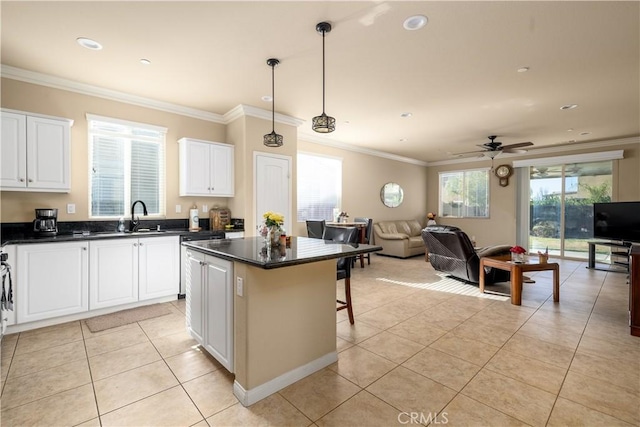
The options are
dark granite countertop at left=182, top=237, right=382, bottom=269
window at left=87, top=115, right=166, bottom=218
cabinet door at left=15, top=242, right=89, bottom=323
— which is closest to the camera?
dark granite countertop at left=182, top=237, right=382, bottom=269

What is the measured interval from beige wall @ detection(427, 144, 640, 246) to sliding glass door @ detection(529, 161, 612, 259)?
248 mm

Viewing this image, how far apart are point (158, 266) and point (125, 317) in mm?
680

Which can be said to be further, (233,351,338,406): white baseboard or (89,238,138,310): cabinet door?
(89,238,138,310): cabinet door

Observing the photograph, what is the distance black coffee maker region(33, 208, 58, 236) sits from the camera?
11.1ft

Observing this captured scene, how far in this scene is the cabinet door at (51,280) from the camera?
2.99m

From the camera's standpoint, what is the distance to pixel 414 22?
2492mm

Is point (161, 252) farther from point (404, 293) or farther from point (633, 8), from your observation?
point (633, 8)

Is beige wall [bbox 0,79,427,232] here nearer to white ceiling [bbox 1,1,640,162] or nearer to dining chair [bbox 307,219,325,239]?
white ceiling [bbox 1,1,640,162]

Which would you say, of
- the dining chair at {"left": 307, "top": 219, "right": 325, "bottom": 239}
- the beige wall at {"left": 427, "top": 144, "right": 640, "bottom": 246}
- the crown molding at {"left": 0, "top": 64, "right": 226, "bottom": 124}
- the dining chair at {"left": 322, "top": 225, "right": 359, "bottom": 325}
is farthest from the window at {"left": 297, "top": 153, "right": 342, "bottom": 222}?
the beige wall at {"left": 427, "top": 144, "right": 640, "bottom": 246}

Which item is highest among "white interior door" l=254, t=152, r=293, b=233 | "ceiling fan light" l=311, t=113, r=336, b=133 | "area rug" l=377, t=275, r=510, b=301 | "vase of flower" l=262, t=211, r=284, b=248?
"ceiling fan light" l=311, t=113, r=336, b=133

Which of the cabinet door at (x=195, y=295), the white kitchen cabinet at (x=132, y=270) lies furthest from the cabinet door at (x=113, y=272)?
the cabinet door at (x=195, y=295)

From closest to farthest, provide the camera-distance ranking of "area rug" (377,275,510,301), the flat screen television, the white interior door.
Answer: "area rug" (377,275,510,301)
the white interior door
the flat screen television

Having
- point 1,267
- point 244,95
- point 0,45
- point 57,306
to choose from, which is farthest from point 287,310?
point 0,45

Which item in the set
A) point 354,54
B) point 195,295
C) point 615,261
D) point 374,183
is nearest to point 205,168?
point 195,295
